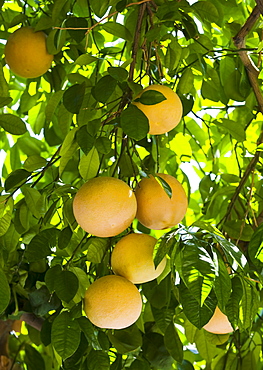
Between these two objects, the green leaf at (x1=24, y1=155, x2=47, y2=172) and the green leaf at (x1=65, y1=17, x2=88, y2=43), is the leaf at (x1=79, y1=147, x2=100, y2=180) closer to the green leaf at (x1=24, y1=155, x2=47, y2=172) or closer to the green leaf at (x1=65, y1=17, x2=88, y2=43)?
the green leaf at (x1=24, y1=155, x2=47, y2=172)

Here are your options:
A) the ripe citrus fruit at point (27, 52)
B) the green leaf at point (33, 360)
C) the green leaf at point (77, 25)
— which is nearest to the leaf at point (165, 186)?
the green leaf at point (77, 25)

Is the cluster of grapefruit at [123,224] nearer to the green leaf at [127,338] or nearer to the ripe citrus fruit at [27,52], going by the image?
the green leaf at [127,338]

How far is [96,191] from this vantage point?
2.25ft

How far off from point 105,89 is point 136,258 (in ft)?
0.73

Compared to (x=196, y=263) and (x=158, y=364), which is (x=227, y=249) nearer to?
(x=196, y=263)

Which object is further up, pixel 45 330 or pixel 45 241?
pixel 45 241

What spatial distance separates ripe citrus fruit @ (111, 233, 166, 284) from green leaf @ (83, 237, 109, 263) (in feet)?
0.31

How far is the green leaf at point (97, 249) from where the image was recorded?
83 cm

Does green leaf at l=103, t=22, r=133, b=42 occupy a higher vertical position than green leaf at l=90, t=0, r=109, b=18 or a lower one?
lower

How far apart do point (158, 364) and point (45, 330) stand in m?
0.26

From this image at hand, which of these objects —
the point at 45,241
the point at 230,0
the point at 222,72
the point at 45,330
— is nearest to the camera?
the point at 45,241

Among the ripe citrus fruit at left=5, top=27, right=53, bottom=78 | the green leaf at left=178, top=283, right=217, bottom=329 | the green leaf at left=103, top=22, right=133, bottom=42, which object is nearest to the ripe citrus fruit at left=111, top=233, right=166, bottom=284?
the green leaf at left=178, top=283, right=217, bottom=329

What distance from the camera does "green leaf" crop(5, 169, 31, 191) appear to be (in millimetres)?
818

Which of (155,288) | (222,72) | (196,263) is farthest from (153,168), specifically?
(196,263)
